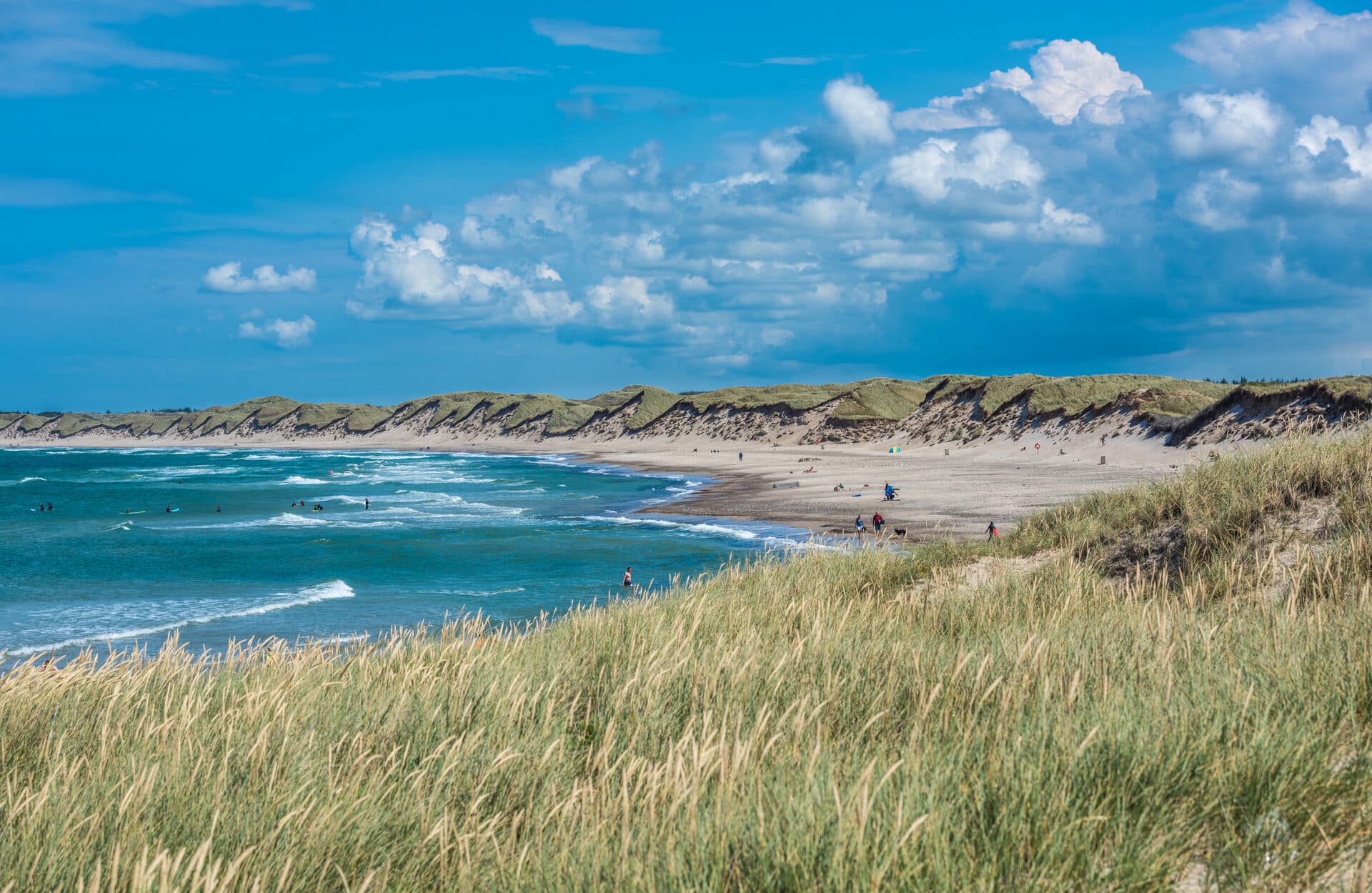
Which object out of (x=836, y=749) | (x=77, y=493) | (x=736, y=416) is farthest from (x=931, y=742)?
(x=736, y=416)

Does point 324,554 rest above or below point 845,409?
below

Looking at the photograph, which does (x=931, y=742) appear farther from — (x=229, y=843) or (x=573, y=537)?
(x=573, y=537)

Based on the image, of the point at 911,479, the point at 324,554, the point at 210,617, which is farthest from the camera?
the point at 911,479

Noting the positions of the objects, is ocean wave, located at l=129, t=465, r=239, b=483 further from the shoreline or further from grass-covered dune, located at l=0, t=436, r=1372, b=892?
grass-covered dune, located at l=0, t=436, r=1372, b=892

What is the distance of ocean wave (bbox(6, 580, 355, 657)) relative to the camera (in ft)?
63.7

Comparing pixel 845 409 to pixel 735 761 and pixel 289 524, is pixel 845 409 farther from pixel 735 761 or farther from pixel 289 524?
pixel 735 761

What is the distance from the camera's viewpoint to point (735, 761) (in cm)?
281

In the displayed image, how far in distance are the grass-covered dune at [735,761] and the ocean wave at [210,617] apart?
14.6 meters

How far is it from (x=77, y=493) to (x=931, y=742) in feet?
248

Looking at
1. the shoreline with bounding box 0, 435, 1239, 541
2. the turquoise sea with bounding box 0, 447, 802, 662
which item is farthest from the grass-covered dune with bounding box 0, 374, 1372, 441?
the turquoise sea with bounding box 0, 447, 802, 662

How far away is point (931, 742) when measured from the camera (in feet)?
10.6

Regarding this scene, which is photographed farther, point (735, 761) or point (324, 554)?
point (324, 554)

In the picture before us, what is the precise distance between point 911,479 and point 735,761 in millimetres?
48056

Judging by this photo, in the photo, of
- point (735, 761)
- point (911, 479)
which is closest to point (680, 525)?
point (911, 479)
